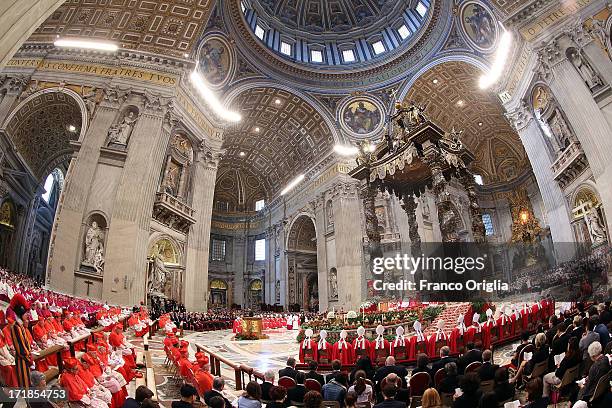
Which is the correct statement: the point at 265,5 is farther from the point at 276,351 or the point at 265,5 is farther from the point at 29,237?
the point at 276,351

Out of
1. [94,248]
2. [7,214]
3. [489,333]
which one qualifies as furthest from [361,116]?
[7,214]

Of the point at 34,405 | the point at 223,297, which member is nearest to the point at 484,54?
the point at 34,405

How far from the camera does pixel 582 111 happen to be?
1191 cm

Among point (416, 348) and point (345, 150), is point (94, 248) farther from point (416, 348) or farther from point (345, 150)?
point (345, 150)

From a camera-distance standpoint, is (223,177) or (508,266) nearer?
(508,266)

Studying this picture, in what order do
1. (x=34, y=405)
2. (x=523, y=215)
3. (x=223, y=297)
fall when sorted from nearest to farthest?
(x=34, y=405), (x=523, y=215), (x=223, y=297)

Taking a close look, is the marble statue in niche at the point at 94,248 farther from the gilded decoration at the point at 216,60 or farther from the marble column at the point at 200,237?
the gilded decoration at the point at 216,60

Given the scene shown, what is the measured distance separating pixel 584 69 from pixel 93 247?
17.8 metres

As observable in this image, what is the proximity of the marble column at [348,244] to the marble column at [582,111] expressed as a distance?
A: 35.7ft

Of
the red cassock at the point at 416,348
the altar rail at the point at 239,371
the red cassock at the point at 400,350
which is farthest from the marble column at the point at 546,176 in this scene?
the altar rail at the point at 239,371

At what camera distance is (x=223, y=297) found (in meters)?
29.5

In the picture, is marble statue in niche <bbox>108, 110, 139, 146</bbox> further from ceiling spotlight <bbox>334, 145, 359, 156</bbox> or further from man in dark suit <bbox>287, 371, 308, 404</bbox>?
man in dark suit <bbox>287, 371, 308, 404</bbox>

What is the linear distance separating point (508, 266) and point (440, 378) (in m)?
22.7

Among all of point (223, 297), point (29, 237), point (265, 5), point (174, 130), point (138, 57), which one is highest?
point (265, 5)
